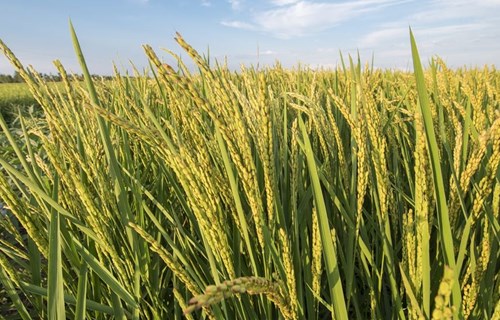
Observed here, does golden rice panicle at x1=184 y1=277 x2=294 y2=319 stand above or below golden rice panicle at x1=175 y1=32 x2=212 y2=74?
below

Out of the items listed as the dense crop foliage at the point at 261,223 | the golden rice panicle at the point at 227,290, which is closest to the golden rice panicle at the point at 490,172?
the dense crop foliage at the point at 261,223

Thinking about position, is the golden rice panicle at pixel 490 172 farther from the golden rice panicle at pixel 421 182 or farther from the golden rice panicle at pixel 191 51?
the golden rice panicle at pixel 191 51

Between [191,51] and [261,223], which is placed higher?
[191,51]

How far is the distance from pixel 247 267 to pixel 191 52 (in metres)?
0.54

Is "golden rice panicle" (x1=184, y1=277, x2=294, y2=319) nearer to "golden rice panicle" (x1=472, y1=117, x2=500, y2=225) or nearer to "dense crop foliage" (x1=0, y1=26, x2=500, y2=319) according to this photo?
"dense crop foliage" (x1=0, y1=26, x2=500, y2=319)

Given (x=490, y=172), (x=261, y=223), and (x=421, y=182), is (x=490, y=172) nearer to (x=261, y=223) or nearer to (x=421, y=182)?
(x=421, y=182)

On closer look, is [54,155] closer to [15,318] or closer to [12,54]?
[12,54]

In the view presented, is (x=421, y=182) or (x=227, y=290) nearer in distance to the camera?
(x=227, y=290)

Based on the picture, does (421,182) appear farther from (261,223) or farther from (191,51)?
(191,51)

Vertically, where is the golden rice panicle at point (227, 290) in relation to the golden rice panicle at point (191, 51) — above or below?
below

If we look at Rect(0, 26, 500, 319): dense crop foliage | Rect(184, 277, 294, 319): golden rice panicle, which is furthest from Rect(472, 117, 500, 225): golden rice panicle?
Rect(184, 277, 294, 319): golden rice panicle

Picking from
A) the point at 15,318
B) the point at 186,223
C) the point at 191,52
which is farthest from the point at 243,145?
the point at 15,318

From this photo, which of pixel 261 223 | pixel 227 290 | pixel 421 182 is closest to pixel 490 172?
pixel 421 182

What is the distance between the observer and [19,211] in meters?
0.73
